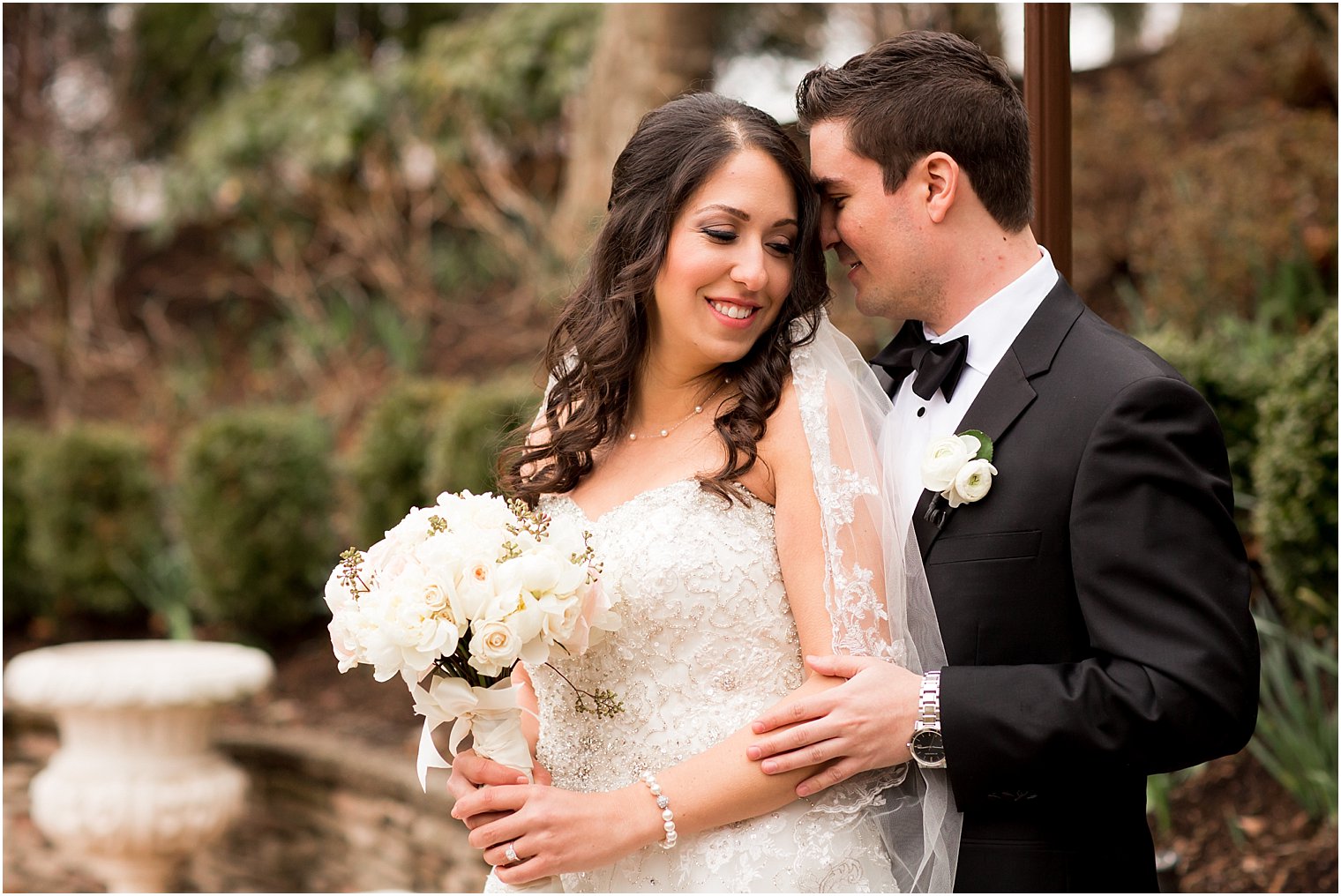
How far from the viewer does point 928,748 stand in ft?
7.55

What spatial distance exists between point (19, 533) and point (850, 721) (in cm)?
734

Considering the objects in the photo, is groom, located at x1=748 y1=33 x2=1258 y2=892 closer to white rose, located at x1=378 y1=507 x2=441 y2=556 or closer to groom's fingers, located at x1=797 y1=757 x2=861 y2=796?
groom's fingers, located at x1=797 y1=757 x2=861 y2=796

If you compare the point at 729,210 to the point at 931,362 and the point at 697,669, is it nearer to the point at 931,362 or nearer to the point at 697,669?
the point at 931,362

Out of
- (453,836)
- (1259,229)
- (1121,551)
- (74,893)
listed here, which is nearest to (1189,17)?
(1259,229)

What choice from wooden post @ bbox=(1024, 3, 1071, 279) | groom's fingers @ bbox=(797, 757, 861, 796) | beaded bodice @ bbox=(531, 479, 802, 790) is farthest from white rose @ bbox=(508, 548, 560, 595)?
wooden post @ bbox=(1024, 3, 1071, 279)

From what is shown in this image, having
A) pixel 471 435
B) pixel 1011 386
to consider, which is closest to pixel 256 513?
pixel 471 435

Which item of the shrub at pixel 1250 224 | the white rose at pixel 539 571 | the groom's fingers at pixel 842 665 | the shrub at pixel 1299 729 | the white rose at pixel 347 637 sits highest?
the shrub at pixel 1250 224

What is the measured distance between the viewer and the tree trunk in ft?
25.8

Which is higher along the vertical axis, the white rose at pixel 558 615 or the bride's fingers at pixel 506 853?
the white rose at pixel 558 615

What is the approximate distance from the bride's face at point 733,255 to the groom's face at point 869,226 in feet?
0.29

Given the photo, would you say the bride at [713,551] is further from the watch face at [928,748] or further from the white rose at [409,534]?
the white rose at [409,534]

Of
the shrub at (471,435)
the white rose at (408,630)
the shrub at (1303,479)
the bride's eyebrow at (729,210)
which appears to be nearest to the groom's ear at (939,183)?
the bride's eyebrow at (729,210)

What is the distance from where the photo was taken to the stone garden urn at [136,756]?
5879 millimetres

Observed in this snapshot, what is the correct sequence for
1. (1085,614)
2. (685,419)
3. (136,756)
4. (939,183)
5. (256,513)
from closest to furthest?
(1085,614) → (939,183) → (685,419) → (136,756) → (256,513)
